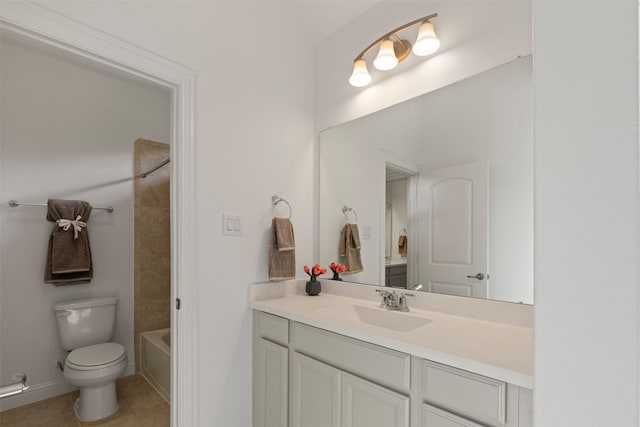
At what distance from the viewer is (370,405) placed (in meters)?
1.28

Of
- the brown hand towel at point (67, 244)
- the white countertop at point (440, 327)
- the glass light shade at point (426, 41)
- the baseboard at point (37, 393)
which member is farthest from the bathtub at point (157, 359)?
the glass light shade at point (426, 41)

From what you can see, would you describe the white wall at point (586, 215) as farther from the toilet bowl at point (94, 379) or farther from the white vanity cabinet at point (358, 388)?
the toilet bowl at point (94, 379)

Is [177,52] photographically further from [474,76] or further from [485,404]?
[485,404]

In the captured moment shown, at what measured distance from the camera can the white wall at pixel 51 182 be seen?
232cm

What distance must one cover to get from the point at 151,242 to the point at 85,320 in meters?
0.77

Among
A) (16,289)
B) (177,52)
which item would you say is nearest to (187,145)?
(177,52)

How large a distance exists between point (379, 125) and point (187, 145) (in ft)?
3.48

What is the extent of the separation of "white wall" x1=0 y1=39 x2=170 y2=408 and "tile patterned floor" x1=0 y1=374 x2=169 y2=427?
11 centimetres

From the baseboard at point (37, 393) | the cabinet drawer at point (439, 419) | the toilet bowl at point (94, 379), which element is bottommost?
the baseboard at point (37, 393)

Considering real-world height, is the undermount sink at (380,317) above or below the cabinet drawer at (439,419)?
above

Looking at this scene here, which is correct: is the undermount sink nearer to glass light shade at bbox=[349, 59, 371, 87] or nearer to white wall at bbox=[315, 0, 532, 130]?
white wall at bbox=[315, 0, 532, 130]

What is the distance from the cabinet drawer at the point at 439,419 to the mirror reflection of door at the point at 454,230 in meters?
0.60

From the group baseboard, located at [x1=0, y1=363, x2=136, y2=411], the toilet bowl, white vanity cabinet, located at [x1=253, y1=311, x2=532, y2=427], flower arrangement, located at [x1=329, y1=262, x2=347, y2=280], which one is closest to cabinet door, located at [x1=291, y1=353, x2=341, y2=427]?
white vanity cabinet, located at [x1=253, y1=311, x2=532, y2=427]

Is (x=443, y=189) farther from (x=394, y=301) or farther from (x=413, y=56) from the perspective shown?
(x=413, y=56)
